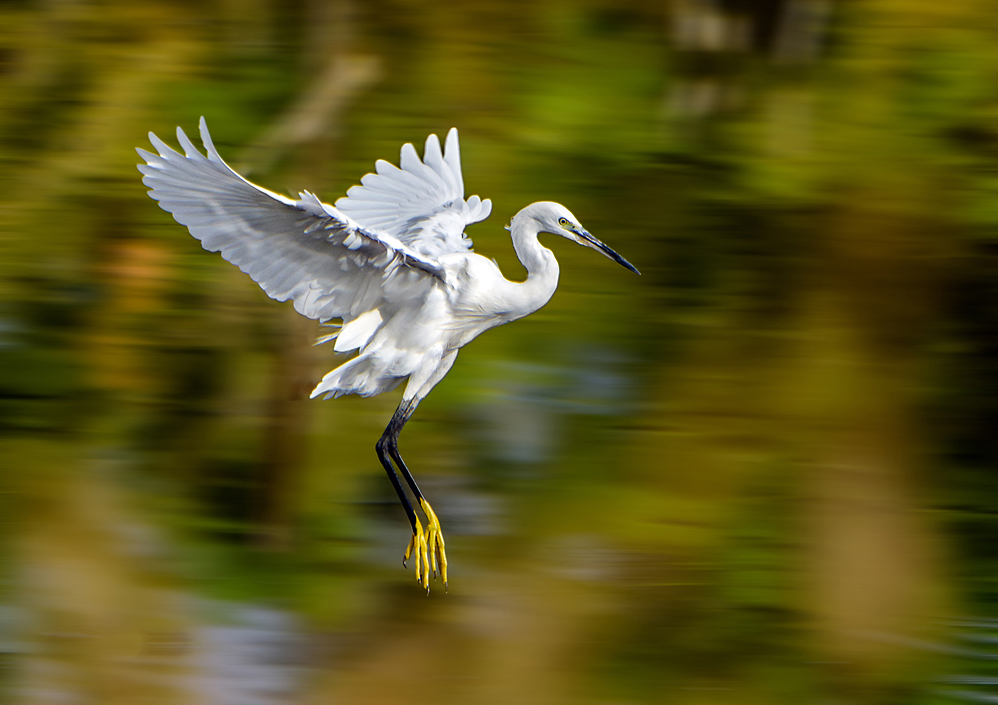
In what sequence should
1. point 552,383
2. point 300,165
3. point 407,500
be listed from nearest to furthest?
point 407,500 < point 552,383 < point 300,165

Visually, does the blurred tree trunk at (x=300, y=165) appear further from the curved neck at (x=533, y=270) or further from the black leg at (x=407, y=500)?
the curved neck at (x=533, y=270)

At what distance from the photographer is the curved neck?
1115 millimetres


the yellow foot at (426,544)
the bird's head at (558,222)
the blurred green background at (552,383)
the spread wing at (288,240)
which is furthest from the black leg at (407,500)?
the blurred green background at (552,383)

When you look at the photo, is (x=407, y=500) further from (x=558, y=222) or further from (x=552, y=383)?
(x=552, y=383)

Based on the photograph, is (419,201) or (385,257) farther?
(419,201)

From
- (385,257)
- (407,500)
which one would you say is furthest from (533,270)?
(407,500)

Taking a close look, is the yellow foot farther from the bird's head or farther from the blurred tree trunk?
the blurred tree trunk

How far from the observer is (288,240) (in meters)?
1.07

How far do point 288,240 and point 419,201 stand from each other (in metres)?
0.19

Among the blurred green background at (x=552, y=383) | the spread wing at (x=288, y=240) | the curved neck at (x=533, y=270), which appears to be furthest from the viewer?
the blurred green background at (x=552, y=383)

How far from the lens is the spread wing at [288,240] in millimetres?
1013

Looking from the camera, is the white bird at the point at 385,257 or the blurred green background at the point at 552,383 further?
the blurred green background at the point at 552,383

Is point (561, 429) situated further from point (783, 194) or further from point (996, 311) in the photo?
point (996, 311)

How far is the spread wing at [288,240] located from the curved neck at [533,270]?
0.09 metres
